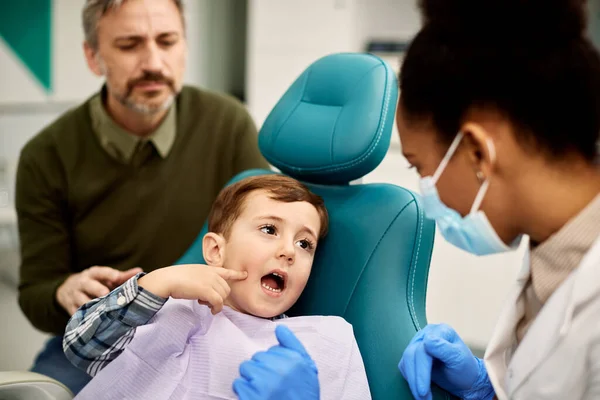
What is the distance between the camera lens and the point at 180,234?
6.73ft

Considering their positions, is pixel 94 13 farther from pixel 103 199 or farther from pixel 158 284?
pixel 158 284

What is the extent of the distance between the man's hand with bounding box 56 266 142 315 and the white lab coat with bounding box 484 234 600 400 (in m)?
0.89

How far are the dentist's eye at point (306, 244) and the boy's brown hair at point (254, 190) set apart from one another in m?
0.07

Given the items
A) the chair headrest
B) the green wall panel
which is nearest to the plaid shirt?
the chair headrest

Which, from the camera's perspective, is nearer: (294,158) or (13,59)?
(294,158)

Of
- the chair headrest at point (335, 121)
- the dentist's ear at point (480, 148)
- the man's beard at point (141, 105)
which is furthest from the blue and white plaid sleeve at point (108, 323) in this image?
the man's beard at point (141, 105)

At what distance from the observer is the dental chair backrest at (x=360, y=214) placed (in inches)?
54.8

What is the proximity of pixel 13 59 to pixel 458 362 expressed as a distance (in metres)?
2.92

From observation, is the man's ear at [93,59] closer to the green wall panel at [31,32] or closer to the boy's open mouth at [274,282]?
the boy's open mouth at [274,282]

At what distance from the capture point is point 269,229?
1408 mm

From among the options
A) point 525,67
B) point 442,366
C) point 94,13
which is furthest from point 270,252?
point 94,13

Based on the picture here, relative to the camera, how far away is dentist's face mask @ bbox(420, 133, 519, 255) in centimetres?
105

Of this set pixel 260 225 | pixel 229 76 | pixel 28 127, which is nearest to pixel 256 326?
pixel 260 225

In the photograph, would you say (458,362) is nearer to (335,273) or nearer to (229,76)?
(335,273)
